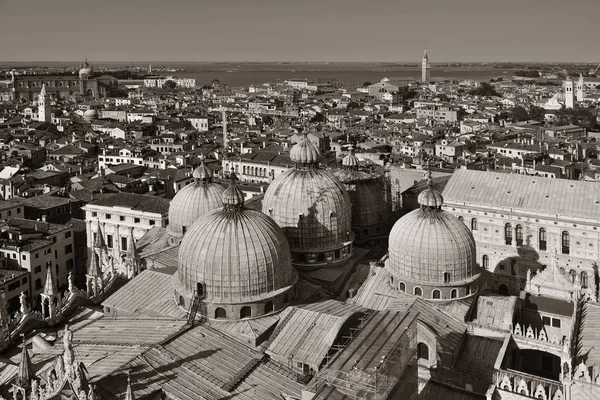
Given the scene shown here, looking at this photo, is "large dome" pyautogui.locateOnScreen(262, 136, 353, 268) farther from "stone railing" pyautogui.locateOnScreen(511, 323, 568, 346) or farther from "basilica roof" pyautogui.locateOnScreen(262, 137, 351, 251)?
"stone railing" pyautogui.locateOnScreen(511, 323, 568, 346)

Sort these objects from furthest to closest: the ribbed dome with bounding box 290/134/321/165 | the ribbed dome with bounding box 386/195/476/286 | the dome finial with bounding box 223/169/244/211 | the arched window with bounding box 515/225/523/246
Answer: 1. the arched window with bounding box 515/225/523/246
2. the ribbed dome with bounding box 290/134/321/165
3. the ribbed dome with bounding box 386/195/476/286
4. the dome finial with bounding box 223/169/244/211

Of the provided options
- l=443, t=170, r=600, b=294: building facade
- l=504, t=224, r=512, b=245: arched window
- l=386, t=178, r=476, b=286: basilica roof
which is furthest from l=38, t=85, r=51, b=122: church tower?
l=386, t=178, r=476, b=286: basilica roof

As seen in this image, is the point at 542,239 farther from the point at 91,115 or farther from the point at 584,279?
the point at 91,115

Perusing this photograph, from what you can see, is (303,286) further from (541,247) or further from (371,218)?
(541,247)

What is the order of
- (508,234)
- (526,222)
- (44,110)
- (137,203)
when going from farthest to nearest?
(44,110) → (137,203) → (508,234) → (526,222)

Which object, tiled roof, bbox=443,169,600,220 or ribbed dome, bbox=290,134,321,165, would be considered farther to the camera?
tiled roof, bbox=443,169,600,220

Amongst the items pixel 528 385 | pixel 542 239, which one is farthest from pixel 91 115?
pixel 528 385
